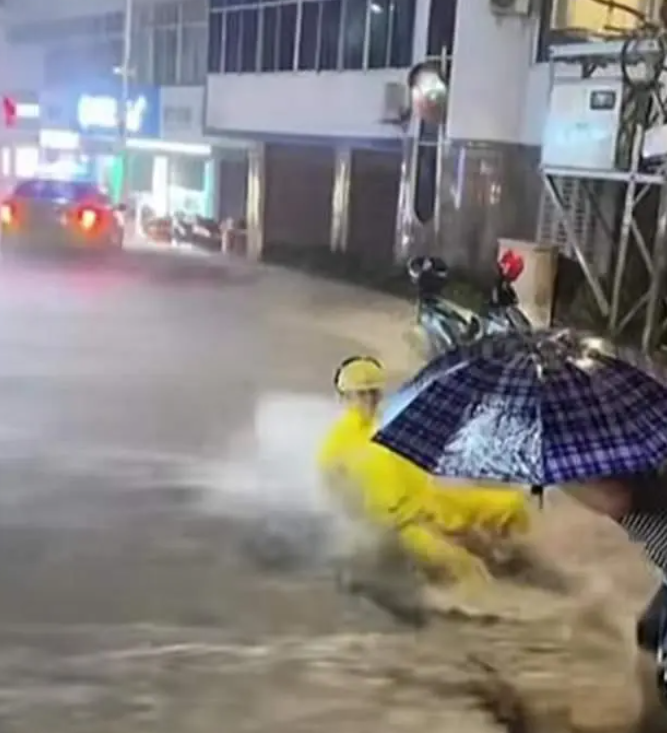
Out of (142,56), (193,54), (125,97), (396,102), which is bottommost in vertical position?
(125,97)

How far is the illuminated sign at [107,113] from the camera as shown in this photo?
33719 millimetres

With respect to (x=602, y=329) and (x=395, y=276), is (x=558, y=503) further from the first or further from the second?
(x=395, y=276)

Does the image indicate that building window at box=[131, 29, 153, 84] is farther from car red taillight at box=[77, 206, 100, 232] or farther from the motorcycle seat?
the motorcycle seat

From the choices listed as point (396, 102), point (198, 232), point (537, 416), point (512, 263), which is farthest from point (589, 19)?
point (198, 232)

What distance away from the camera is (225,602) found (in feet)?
20.4

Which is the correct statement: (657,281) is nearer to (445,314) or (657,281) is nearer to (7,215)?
(445,314)

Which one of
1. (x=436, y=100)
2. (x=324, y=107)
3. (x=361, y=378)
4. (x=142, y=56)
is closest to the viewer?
(x=361, y=378)

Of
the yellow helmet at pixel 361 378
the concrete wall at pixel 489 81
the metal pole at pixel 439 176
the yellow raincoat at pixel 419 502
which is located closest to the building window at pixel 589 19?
the concrete wall at pixel 489 81

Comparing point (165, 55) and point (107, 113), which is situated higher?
point (165, 55)

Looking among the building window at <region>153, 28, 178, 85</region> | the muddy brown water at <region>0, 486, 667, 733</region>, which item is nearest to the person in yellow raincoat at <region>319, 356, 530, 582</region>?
the muddy brown water at <region>0, 486, 667, 733</region>

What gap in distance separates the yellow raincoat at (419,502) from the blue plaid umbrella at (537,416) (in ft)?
7.62

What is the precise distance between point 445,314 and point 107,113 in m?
26.0

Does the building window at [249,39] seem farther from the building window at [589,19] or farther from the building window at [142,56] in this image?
the building window at [589,19]

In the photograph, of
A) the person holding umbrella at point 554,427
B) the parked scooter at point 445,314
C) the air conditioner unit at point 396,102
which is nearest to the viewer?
the person holding umbrella at point 554,427
